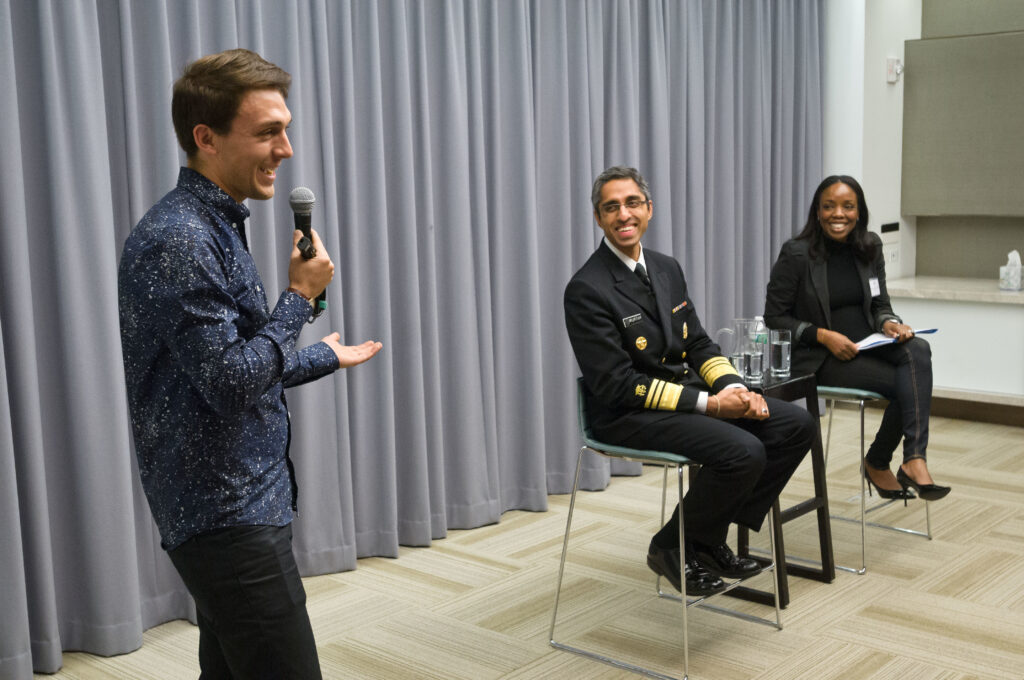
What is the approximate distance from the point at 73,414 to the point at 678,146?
312 centimetres

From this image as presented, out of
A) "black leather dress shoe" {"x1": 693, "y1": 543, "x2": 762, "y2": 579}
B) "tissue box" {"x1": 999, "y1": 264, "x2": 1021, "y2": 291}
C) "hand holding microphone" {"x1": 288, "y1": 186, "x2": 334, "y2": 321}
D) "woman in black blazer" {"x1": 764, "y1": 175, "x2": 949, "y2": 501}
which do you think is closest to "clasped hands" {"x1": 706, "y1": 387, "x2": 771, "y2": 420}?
"black leather dress shoe" {"x1": 693, "y1": 543, "x2": 762, "y2": 579}

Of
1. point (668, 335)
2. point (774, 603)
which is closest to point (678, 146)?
point (668, 335)

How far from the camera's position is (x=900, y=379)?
12.6 feet

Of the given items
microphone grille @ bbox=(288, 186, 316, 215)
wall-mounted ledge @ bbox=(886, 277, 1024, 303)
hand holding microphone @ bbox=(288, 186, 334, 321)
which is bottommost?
wall-mounted ledge @ bbox=(886, 277, 1024, 303)

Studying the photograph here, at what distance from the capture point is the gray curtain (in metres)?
2.91

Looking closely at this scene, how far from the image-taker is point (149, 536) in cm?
325

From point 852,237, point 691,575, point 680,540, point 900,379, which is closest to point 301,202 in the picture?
point 680,540

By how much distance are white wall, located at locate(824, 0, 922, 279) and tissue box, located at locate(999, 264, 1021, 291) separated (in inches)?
28.6

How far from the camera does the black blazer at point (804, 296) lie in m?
3.99

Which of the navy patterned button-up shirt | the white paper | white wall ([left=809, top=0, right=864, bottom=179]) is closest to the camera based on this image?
the navy patterned button-up shirt

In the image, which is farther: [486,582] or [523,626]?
[486,582]

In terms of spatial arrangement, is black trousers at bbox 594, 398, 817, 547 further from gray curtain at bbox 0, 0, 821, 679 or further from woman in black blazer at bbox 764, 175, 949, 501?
gray curtain at bbox 0, 0, 821, 679

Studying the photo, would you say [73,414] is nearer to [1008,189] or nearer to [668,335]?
[668,335]

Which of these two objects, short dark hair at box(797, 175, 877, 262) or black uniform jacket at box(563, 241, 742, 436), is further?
short dark hair at box(797, 175, 877, 262)
